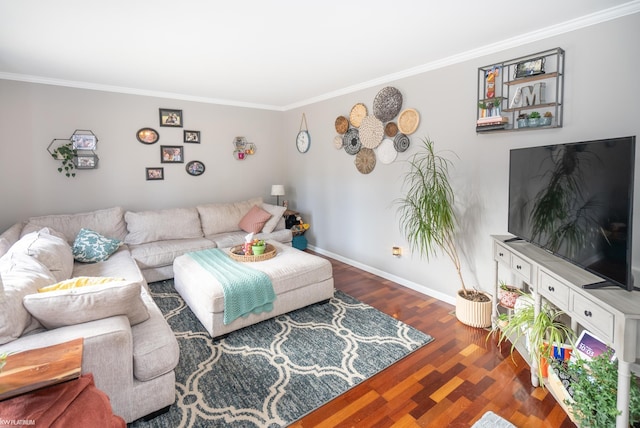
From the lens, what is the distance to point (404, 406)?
1.98 metres

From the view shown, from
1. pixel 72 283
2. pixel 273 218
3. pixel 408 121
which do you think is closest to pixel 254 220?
pixel 273 218

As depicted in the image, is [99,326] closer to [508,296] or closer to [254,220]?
[508,296]

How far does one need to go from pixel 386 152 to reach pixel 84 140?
3.72 m

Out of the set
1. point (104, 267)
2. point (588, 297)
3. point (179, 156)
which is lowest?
point (104, 267)

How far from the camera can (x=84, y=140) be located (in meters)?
4.09

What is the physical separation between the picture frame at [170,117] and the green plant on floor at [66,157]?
1117 mm

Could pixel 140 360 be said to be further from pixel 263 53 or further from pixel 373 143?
pixel 373 143

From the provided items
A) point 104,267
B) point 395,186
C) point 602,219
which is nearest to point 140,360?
point 104,267

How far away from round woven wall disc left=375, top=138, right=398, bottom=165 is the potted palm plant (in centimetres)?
28

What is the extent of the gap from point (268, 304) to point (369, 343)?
938 millimetres

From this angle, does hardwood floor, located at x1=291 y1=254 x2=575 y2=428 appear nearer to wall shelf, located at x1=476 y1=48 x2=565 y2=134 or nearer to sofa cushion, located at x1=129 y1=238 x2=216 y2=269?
wall shelf, located at x1=476 y1=48 x2=565 y2=134

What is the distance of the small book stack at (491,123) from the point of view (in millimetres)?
2723

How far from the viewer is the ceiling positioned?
2.17 meters

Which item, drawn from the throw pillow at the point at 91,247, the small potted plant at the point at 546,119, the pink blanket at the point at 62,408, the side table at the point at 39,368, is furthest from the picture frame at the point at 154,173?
the small potted plant at the point at 546,119
